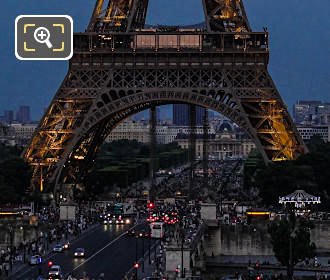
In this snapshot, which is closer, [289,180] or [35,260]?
[35,260]

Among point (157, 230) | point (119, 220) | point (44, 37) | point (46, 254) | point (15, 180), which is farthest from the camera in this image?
point (15, 180)

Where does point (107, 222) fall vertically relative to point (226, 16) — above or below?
below

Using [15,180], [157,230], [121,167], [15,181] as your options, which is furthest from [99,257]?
[121,167]

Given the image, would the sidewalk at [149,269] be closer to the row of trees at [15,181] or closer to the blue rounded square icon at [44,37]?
the row of trees at [15,181]

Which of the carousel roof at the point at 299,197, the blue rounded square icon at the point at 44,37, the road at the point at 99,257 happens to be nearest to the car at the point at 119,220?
the road at the point at 99,257

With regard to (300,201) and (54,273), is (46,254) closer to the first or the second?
(54,273)

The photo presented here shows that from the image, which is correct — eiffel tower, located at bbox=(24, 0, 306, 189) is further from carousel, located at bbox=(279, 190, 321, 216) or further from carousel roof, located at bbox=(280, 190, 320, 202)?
carousel roof, located at bbox=(280, 190, 320, 202)

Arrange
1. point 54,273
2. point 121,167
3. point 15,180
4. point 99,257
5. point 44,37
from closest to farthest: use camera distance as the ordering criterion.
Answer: point 44,37 < point 54,273 < point 99,257 < point 15,180 < point 121,167
